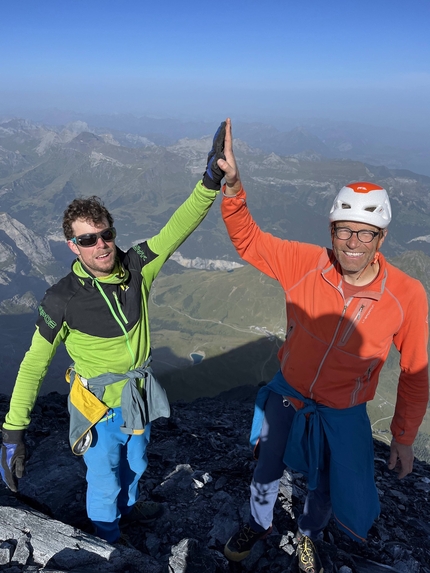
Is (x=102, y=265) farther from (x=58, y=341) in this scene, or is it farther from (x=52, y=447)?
(x=52, y=447)

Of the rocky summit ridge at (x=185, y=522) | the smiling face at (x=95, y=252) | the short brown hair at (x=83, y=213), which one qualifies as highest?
the short brown hair at (x=83, y=213)

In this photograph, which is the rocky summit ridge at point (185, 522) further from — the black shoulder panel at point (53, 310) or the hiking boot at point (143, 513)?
the black shoulder panel at point (53, 310)

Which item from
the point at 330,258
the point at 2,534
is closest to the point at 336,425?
the point at 330,258

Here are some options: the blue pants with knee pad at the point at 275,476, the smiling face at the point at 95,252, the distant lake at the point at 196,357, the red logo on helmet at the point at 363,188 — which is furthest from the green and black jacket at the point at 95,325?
the distant lake at the point at 196,357

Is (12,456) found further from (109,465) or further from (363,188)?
(363,188)

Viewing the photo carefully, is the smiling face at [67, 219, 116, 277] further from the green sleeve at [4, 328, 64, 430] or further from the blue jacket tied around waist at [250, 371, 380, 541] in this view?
the blue jacket tied around waist at [250, 371, 380, 541]

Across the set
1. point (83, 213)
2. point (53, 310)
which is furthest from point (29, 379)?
point (83, 213)
